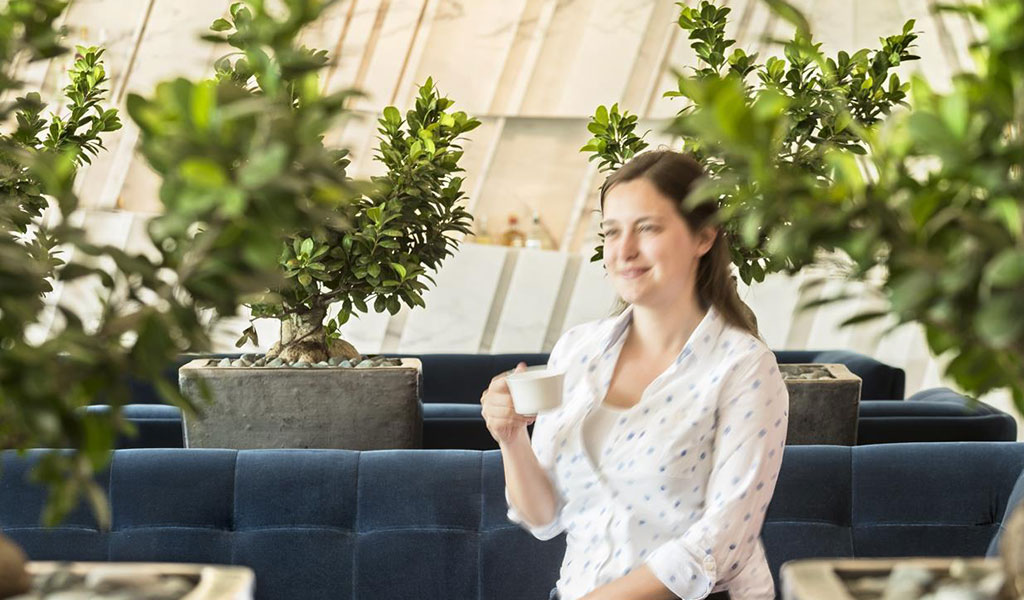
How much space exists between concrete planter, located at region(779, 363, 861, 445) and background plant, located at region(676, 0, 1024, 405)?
189cm

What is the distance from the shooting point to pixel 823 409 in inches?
107

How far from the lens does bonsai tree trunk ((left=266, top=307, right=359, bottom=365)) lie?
2.88m

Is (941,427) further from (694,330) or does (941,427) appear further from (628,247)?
(628,247)

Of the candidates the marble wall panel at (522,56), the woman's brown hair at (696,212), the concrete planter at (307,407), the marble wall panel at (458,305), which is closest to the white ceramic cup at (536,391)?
the woman's brown hair at (696,212)

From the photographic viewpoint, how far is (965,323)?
2.71ft

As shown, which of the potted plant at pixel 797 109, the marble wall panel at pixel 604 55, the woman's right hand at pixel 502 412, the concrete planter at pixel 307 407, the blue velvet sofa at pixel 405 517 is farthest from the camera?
the marble wall panel at pixel 604 55

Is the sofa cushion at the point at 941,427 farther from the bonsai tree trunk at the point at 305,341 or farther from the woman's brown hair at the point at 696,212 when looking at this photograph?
the bonsai tree trunk at the point at 305,341

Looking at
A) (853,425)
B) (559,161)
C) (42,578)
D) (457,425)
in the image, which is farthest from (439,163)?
(559,161)

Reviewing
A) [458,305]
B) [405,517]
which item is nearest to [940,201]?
[405,517]

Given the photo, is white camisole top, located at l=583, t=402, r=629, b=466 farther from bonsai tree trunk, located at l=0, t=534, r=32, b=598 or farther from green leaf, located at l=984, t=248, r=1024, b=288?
green leaf, located at l=984, t=248, r=1024, b=288

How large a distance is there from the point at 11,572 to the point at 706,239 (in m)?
1.37

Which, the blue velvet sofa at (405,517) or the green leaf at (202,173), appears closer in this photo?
the green leaf at (202,173)

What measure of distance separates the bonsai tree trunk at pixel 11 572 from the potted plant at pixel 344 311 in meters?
1.36

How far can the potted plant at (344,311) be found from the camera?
263cm
